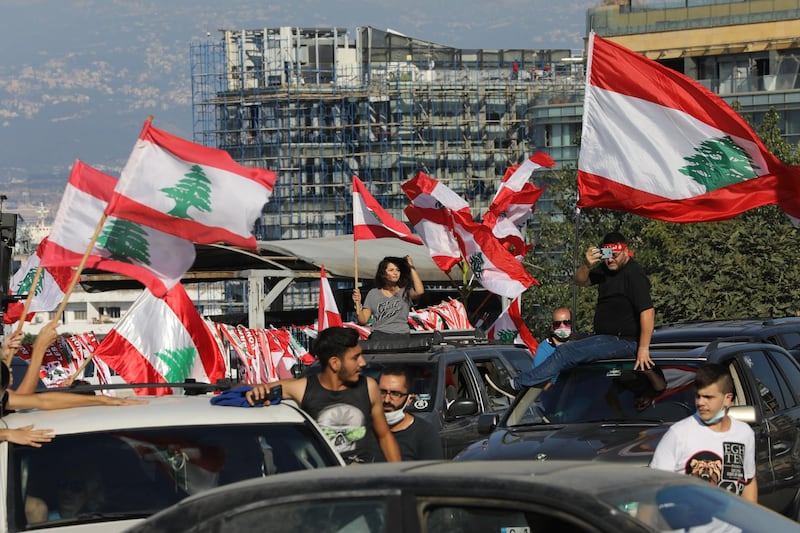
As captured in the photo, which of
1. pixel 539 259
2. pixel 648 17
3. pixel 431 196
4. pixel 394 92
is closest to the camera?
pixel 431 196

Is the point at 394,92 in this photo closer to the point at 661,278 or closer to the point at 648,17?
the point at 648,17

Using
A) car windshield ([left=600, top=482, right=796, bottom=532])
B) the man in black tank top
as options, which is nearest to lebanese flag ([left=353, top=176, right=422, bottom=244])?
the man in black tank top

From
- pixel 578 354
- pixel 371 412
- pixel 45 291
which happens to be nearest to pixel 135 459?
pixel 371 412

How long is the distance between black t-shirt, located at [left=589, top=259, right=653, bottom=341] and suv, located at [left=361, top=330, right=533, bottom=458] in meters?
1.72

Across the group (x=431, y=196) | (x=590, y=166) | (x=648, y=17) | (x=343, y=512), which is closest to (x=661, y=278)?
(x=431, y=196)

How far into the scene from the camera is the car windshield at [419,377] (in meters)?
13.7

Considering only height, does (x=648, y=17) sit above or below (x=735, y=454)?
above

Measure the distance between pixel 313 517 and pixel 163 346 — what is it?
9389 mm

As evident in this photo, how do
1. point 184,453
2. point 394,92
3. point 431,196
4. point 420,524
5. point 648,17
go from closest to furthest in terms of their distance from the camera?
point 420,524 → point 184,453 → point 431,196 → point 648,17 → point 394,92

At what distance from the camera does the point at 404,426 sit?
9.38 metres

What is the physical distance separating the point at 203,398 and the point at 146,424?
0.86 m

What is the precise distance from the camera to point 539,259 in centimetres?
6294

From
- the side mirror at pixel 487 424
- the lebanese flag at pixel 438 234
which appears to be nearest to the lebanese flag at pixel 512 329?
the lebanese flag at pixel 438 234

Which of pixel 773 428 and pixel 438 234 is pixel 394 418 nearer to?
pixel 773 428
